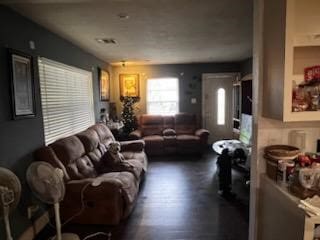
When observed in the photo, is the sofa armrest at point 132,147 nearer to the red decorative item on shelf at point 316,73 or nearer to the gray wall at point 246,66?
the gray wall at point 246,66

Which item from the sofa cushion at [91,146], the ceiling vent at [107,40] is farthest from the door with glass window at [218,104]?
the sofa cushion at [91,146]

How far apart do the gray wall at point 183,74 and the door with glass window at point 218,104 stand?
0.17m

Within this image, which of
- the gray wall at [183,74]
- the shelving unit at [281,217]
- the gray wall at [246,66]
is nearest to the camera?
the shelving unit at [281,217]

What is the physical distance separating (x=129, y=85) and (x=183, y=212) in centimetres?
446

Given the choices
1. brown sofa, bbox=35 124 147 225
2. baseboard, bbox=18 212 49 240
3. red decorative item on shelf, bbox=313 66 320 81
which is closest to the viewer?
red decorative item on shelf, bbox=313 66 320 81

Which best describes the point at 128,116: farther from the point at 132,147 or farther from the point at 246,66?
the point at 246,66

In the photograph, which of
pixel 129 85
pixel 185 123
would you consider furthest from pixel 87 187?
pixel 129 85

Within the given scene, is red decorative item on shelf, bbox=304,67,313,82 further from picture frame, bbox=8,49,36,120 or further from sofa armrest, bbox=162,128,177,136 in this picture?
sofa armrest, bbox=162,128,177,136

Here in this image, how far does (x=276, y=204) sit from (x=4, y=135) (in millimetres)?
2295

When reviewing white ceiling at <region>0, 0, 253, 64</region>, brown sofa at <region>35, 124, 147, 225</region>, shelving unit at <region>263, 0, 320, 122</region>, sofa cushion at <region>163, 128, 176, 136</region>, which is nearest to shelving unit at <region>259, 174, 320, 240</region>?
shelving unit at <region>263, 0, 320, 122</region>

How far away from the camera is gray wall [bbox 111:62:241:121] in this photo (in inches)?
262

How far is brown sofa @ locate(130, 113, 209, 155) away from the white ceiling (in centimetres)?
228

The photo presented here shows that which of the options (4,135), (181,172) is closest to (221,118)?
(181,172)

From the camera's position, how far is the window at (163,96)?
6762 millimetres
